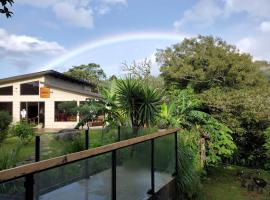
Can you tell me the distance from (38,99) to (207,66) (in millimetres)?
15167

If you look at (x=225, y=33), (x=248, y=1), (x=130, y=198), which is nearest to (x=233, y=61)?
(x=225, y=33)

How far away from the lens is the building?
2739 cm

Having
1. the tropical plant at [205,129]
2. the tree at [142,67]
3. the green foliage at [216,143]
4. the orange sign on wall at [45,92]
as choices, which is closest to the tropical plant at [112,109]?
the tropical plant at [205,129]

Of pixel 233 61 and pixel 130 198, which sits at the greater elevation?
pixel 233 61

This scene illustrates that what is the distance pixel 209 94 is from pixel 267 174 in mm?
3910

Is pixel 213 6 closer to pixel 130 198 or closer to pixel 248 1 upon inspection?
pixel 248 1

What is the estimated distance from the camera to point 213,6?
15422 millimetres

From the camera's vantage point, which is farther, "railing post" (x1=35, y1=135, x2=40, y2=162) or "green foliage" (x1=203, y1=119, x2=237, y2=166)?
"green foliage" (x1=203, y1=119, x2=237, y2=166)

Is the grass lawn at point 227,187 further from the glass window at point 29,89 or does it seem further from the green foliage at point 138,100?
the glass window at point 29,89

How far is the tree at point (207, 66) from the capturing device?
17938 mm

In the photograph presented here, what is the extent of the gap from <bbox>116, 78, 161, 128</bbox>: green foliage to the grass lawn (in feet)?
8.85

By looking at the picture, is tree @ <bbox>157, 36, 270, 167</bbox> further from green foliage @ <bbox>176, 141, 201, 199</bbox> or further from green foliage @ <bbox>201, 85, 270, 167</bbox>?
green foliage @ <bbox>176, 141, 201, 199</bbox>

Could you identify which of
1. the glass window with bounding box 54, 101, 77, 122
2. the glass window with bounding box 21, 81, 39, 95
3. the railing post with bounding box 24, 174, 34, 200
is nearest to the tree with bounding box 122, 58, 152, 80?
the railing post with bounding box 24, 174, 34, 200

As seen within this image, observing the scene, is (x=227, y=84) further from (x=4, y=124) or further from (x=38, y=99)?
(x=38, y=99)
